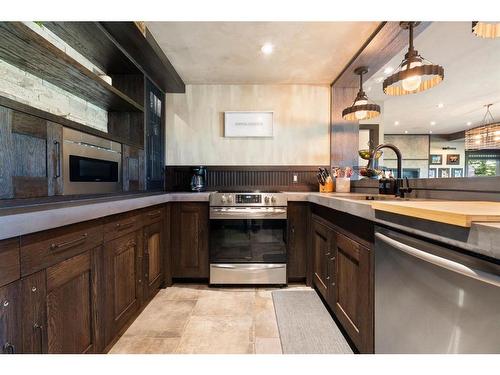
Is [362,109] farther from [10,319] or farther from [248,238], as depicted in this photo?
[10,319]

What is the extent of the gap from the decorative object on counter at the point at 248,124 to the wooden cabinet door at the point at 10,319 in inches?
97.5

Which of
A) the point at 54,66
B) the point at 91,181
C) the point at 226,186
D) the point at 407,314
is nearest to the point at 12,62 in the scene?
the point at 54,66

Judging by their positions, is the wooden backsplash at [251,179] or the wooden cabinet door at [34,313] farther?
the wooden backsplash at [251,179]

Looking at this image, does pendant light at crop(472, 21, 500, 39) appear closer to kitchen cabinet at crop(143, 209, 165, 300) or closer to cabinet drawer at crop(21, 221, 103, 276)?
cabinet drawer at crop(21, 221, 103, 276)

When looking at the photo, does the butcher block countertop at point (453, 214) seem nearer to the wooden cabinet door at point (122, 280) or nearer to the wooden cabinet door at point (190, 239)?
the wooden cabinet door at point (122, 280)

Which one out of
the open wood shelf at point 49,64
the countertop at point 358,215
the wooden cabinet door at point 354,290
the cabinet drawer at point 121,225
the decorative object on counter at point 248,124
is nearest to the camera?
the countertop at point 358,215

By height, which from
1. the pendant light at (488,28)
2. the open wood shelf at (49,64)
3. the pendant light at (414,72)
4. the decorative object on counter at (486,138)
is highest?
the pendant light at (414,72)

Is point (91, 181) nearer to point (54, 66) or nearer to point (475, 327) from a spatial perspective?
point (54, 66)

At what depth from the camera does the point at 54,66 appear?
136 cm

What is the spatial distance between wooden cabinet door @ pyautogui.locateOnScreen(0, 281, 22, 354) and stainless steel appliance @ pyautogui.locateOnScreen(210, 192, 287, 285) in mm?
1638

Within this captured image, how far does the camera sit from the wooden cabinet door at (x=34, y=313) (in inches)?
31.2

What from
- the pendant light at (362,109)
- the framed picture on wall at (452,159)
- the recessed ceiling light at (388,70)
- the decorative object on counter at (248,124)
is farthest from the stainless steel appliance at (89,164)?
the framed picture on wall at (452,159)

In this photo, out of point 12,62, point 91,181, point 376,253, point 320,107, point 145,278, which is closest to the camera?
point 376,253

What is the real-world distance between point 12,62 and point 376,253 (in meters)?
2.19
